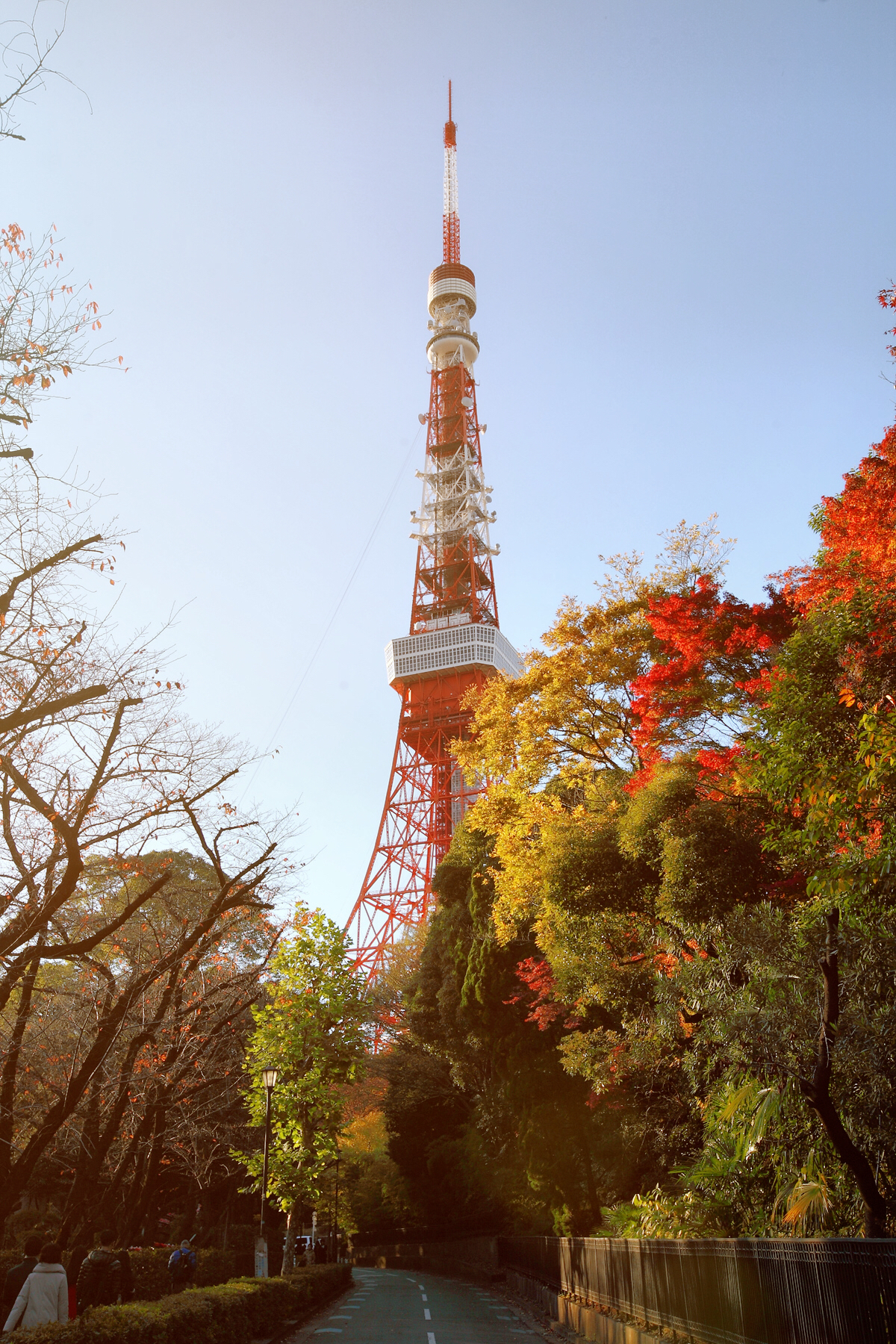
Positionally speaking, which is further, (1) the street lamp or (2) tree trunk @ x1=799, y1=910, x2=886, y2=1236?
(1) the street lamp

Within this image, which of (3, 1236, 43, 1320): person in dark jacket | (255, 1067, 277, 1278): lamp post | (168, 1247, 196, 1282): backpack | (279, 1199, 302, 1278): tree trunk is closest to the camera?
(3, 1236, 43, 1320): person in dark jacket

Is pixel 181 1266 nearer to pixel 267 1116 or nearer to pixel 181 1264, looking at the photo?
pixel 181 1264

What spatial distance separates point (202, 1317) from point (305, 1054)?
8652mm

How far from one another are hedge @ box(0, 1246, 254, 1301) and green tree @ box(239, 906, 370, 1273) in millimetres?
2058

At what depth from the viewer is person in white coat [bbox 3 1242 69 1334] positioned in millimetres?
7039

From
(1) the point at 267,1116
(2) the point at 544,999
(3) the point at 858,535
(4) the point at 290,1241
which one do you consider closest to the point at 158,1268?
(4) the point at 290,1241

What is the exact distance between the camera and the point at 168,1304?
9195 mm

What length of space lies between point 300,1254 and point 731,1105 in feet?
87.9

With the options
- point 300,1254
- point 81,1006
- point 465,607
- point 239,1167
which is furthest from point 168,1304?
point 465,607

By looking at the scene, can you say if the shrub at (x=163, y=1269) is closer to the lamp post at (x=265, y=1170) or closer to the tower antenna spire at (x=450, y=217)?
the lamp post at (x=265, y=1170)

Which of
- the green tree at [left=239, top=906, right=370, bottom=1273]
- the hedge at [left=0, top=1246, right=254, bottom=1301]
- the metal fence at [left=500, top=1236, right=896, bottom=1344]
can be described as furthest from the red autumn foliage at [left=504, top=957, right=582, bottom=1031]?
the hedge at [left=0, top=1246, right=254, bottom=1301]

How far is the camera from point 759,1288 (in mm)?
6848

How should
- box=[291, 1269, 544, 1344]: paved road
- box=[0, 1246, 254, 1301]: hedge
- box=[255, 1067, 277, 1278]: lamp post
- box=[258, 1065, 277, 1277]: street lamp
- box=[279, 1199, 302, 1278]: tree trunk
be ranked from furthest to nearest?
box=[279, 1199, 302, 1278]: tree trunk < box=[258, 1065, 277, 1277]: street lamp < box=[255, 1067, 277, 1278]: lamp post < box=[0, 1246, 254, 1301]: hedge < box=[291, 1269, 544, 1344]: paved road

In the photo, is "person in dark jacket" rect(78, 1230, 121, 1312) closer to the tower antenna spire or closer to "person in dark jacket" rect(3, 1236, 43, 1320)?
"person in dark jacket" rect(3, 1236, 43, 1320)
